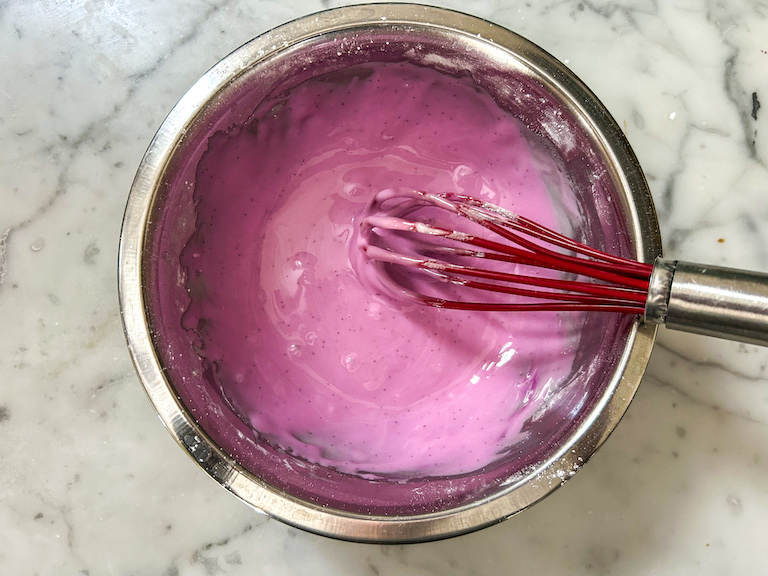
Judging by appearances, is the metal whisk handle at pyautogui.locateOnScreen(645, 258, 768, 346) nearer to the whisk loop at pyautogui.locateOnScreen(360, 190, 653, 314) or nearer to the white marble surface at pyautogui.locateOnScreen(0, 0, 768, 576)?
the whisk loop at pyautogui.locateOnScreen(360, 190, 653, 314)

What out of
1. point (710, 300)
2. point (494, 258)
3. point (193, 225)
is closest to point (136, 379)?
point (193, 225)

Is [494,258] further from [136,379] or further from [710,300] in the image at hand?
[136,379]

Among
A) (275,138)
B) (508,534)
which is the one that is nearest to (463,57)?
(275,138)

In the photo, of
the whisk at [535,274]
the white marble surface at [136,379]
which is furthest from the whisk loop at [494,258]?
the white marble surface at [136,379]

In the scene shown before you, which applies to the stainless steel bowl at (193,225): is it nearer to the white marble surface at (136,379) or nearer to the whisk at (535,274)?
the whisk at (535,274)

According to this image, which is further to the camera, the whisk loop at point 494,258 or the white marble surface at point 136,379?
the white marble surface at point 136,379

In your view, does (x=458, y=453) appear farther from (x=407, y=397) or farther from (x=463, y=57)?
(x=463, y=57)

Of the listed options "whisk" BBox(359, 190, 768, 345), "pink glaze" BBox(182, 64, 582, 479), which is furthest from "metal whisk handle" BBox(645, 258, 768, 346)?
"pink glaze" BBox(182, 64, 582, 479)
